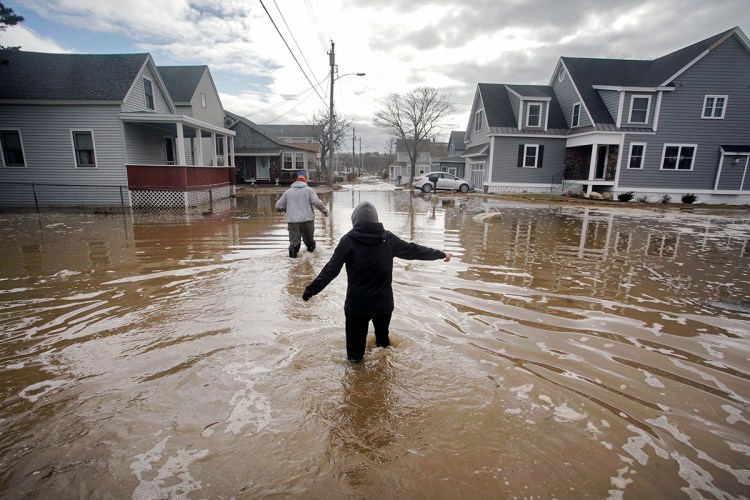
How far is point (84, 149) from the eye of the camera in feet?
57.9

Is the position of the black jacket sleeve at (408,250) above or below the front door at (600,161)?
below

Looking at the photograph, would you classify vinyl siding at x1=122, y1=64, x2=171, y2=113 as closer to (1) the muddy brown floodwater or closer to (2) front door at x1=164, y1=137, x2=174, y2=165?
(2) front door at x1=164, y1=137, x2=174, y2=165

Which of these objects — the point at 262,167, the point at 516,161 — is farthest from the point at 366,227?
the point at 262,167

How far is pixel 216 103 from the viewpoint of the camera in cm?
3138

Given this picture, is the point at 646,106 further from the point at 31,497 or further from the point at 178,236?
the point at 31,497

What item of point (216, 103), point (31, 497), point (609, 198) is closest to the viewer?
point (31, 497)

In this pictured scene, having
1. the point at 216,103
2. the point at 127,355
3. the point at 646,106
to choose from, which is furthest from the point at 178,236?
the point at 646,106

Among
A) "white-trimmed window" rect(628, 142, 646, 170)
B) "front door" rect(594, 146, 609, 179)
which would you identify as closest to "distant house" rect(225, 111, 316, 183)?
"front door" rect(594, 146, 609, 179)

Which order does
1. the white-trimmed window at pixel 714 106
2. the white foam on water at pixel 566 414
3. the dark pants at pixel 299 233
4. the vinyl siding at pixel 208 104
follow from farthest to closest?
1. the vinyl siding at pixel 208 104
2. the white-trimmed window at pixel 714 106
3. the dark pants at pixel 299 233
4. the white foam on water at pixel 566 414

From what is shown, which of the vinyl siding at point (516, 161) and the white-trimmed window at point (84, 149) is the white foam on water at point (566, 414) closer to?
the white-trimmed window at point (84, 149)

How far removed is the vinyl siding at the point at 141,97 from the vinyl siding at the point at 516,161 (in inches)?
836

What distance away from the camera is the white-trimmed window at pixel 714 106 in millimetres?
24203

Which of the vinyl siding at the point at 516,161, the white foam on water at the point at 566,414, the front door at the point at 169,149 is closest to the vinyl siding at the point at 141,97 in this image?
the front door at the point at 169,149

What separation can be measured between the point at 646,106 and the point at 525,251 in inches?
869
